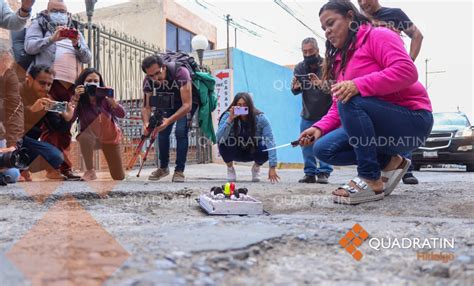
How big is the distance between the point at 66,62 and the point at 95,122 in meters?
0.61

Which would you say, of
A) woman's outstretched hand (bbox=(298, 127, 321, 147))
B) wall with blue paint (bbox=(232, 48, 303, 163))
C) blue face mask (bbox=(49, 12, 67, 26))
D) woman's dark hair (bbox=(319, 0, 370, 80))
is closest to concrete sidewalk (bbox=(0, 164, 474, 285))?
woman's outstretched hand (bbox=(298, 127, 321, 147))

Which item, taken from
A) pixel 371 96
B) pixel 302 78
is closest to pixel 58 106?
pixel 302 78

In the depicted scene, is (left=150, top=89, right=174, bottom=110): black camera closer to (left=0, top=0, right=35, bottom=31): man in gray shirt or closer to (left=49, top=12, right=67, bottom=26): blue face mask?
(left=49, top=12, right=67, bottom=26): blue face mask

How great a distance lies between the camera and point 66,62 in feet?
13.0

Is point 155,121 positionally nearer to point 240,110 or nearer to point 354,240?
point 240,110

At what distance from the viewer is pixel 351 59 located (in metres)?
2.36

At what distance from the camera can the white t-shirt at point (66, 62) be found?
3.91 m

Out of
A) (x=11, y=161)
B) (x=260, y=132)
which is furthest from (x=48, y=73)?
(x=260, y=132)

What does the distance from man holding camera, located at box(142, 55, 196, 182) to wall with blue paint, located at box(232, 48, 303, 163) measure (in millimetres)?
5776

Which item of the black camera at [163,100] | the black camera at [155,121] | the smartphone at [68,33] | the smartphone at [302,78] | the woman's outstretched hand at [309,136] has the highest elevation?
the smartphone at [68,33]

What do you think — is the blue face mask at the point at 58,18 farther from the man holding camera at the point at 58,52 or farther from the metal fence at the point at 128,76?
the metal fence at the point at 128,76

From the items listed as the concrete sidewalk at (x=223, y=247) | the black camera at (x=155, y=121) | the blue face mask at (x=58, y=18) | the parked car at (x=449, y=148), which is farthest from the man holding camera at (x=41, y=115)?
the parked car at (x=449, y=148)

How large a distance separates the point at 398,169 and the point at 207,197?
3.86ft

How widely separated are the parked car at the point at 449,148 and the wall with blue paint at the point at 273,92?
4208mm
